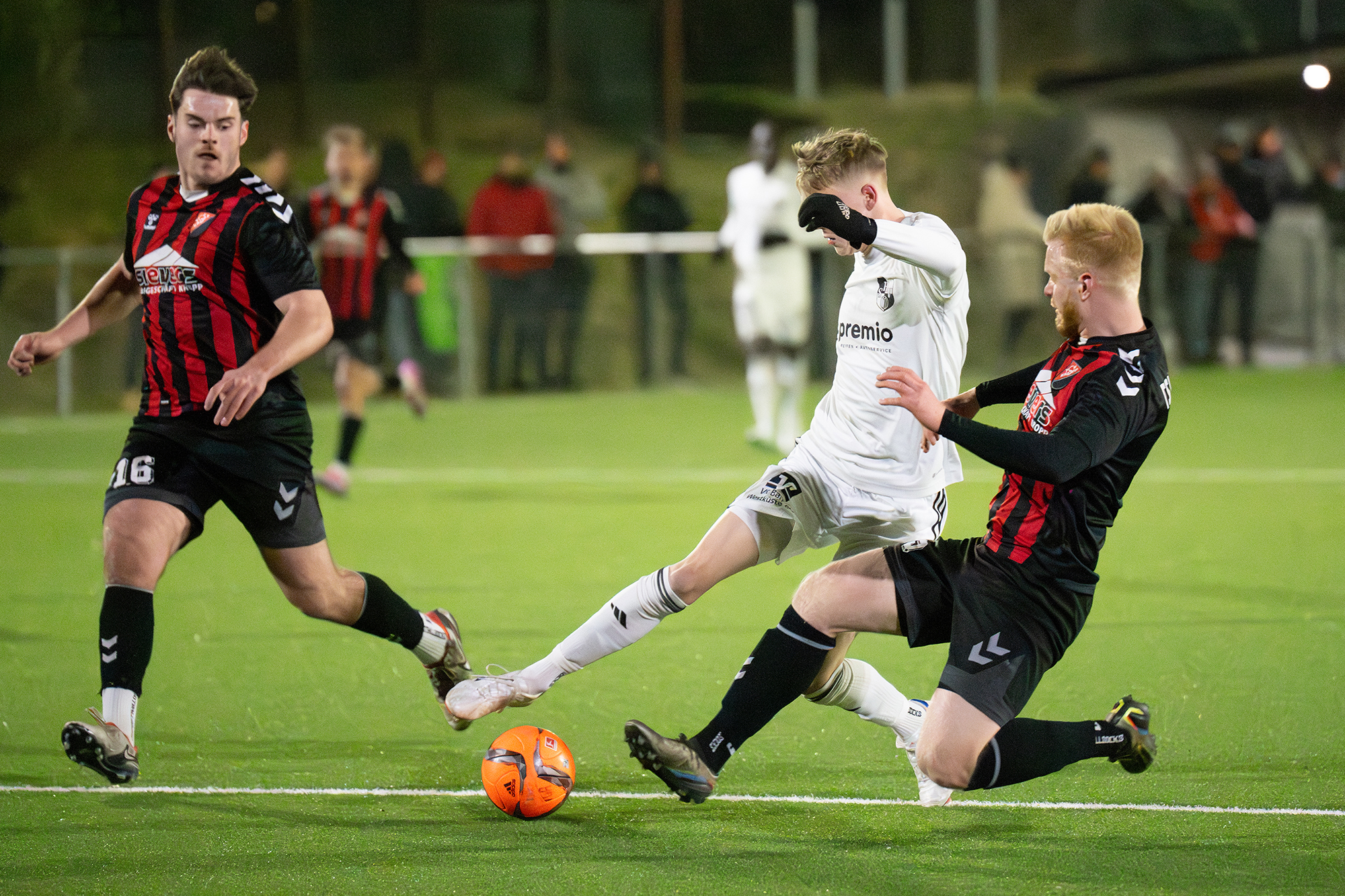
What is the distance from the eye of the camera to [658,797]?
14.7 ft

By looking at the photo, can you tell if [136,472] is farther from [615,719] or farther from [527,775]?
[615,719]

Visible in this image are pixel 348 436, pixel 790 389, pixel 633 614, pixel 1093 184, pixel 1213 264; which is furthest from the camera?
pixel 1213 264

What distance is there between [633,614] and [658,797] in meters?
0.52

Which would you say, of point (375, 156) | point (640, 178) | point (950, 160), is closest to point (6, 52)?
point (375, 156)

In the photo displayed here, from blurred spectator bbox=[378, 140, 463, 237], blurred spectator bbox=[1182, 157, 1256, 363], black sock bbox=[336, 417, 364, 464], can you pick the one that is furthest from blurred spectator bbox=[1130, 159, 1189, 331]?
black sock bbox=[336, 417, 364, 464]

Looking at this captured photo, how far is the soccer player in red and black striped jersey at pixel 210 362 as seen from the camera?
14.5 feet

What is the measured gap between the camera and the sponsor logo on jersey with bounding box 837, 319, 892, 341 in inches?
180

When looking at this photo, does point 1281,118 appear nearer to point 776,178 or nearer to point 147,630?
point 776,178

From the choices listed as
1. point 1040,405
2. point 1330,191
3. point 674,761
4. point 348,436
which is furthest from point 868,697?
point 1330,191

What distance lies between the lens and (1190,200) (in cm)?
1816

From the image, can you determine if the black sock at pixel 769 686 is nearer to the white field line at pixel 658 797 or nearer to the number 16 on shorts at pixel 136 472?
the white field line at pixel 658 797

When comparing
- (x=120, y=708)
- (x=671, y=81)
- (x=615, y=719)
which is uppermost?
(x=671, y=81)

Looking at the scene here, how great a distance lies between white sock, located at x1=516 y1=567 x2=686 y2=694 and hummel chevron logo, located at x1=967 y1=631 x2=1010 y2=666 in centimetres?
84

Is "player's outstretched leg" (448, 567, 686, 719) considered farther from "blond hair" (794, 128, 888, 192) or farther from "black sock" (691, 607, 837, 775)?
"blond hair" (794, 128, 888, 192)
